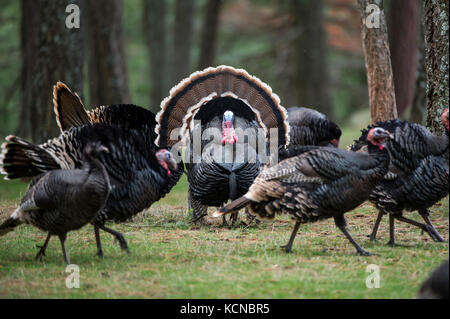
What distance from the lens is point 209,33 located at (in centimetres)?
Answer: 1956

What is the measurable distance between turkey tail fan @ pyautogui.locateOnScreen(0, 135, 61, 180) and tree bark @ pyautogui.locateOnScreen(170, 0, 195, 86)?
14.9 metres

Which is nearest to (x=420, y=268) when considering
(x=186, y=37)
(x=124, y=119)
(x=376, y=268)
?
(x=376, y=268)

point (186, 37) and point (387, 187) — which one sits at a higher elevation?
point (186, 37)

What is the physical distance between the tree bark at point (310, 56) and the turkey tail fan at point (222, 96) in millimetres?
11386

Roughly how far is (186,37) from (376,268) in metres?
16.2

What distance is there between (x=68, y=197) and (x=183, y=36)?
15.9m

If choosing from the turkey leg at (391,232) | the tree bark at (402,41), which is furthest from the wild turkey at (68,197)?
the tree bark at (402,41)

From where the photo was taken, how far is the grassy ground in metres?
4.62

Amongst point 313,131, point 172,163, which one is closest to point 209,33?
point 313,131

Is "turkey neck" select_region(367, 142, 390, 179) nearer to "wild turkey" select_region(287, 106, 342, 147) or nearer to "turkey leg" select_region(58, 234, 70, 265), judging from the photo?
"turkey leg" select_region(58, 234, 70, 265)

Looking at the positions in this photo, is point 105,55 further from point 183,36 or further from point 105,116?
point 105,116

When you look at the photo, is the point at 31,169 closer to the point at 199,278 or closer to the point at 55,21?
the point at 199,278

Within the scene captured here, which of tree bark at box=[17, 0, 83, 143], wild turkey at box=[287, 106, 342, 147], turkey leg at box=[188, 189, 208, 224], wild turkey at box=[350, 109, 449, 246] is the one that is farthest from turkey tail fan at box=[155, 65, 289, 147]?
tree bark at box=[17, 0, 83, 143]
